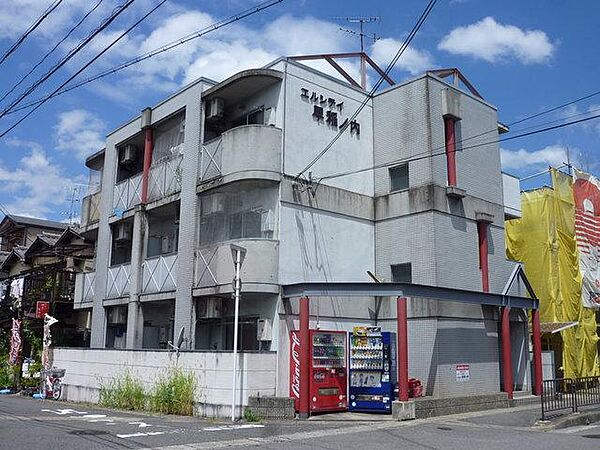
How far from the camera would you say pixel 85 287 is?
24.1 metres

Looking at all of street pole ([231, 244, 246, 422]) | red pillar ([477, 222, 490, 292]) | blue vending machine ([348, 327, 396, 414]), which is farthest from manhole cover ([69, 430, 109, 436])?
red pillar ([477, 222, 490, 292])

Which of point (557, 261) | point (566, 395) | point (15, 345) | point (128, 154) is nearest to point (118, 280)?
point (128, 154)

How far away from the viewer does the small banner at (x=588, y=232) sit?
2489cm

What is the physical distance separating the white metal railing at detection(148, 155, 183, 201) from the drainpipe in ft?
0.50

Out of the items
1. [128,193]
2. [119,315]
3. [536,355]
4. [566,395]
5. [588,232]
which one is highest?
[128,193]

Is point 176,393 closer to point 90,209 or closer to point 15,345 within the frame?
point 90,209

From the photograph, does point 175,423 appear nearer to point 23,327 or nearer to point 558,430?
point 558,430

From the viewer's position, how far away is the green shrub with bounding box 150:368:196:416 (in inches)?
600

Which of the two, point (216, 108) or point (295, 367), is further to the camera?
point (216, 108)

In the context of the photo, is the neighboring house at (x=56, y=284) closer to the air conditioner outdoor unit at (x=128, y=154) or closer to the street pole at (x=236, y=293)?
the air conditioner outdoor unit at (x=128, y=154)

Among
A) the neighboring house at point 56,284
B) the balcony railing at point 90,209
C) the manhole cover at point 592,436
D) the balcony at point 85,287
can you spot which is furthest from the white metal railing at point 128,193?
the manhole cover at point 592,436

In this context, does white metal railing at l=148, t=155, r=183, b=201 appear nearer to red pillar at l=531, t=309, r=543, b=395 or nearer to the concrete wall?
the concrete wall

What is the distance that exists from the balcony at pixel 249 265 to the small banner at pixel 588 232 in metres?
14.6

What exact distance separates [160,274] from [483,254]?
1055 cm
